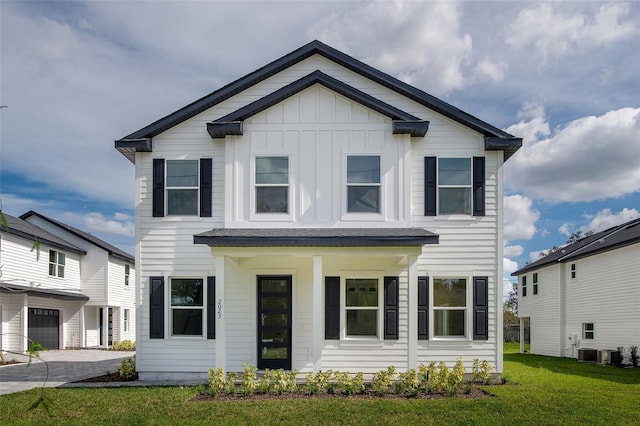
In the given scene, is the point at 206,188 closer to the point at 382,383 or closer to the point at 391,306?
the point at 391,306

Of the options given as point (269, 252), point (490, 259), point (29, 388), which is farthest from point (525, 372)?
point (29, 388)

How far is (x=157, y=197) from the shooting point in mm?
13516

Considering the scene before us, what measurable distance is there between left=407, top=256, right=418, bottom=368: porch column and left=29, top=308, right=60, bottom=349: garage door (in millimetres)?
19077

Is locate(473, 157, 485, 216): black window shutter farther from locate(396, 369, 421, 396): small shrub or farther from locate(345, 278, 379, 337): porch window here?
locate(396, 369, 421, 396): small shrub

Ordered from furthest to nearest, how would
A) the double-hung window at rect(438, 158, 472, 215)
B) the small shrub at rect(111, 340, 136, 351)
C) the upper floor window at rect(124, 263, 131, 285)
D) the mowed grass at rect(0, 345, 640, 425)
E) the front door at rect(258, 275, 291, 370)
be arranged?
the upper floor window at rect(124, 263, 131, 285), the small shrub at rect(111, 340, 136, 351), the double-hung window at rect(438, 158, 472, 215), the front door at rect(258, 275, 291, 370), the mowed grass at rect(0, 345, 640, 425)

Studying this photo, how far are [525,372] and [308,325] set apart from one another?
7.42m

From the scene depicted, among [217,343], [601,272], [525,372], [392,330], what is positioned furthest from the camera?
[601,272]

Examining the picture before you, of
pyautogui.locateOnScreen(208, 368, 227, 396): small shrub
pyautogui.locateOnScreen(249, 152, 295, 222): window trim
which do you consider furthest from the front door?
pyautogui.locateOnScreen(208, 368, 227, 396): small shrub

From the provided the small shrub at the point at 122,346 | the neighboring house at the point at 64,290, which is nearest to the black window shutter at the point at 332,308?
the neighboring house at the point at 64,290

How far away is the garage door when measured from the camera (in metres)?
24.6

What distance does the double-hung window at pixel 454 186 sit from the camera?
44.2 feet

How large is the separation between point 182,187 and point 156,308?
307 centimetres

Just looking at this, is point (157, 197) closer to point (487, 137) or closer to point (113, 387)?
point (113, 387)

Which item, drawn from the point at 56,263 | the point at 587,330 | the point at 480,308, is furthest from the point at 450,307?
the point at 56,263
